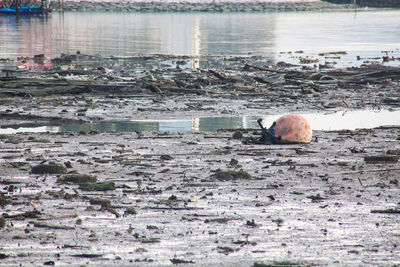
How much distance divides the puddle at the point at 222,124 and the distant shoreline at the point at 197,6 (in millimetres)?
138716

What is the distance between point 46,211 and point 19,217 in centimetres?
38

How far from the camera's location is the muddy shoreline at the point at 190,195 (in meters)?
7.16

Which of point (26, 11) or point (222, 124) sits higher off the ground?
point (222, 124)

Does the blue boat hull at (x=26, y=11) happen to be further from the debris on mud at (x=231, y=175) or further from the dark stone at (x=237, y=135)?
the debris on mud at (x=231, y=175)

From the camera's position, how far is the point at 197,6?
6639 inches

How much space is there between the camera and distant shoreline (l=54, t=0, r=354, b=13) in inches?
6156

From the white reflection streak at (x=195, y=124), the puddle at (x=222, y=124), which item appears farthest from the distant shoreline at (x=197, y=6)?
the white reflection streak at (x=195, y=124)

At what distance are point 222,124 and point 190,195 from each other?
6761 millimetres

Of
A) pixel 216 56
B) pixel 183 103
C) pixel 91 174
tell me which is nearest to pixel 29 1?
pixel 216 56

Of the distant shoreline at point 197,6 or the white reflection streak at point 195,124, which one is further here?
the distant shoreline at point 197,6

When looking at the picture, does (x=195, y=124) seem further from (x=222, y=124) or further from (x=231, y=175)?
(x=231, y=175)

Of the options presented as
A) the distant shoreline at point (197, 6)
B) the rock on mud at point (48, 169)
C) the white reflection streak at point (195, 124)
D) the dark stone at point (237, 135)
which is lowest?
the distant shoreline at point (197, 6)

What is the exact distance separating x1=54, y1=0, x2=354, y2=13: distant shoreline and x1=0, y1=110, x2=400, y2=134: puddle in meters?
139

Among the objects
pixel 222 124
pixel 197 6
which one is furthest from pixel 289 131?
pixel 197 6
